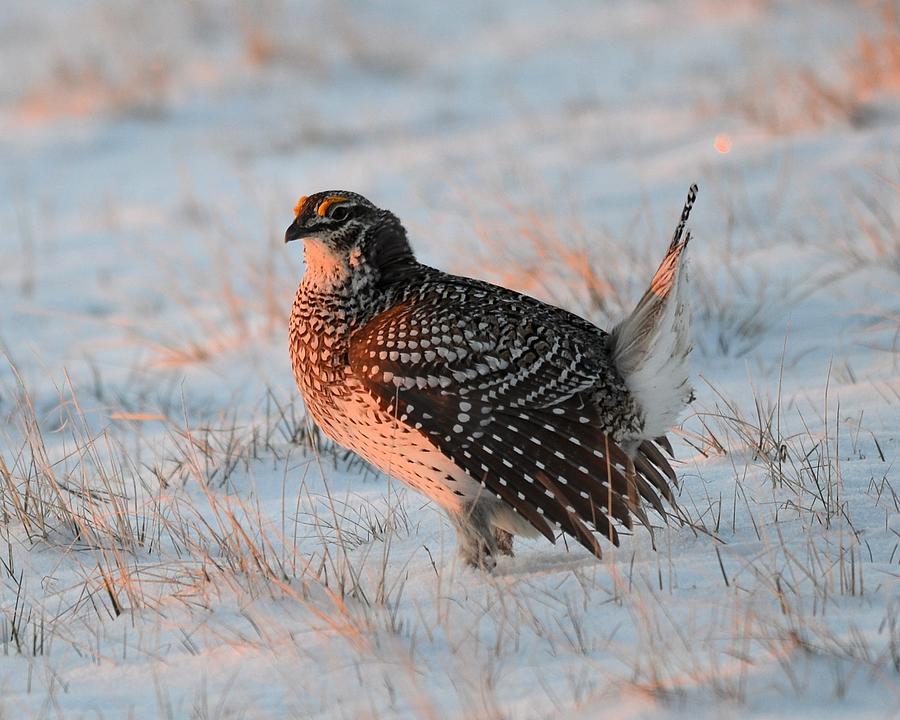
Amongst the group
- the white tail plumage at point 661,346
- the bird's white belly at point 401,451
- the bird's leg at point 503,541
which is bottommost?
the bird's leg at point 503,541

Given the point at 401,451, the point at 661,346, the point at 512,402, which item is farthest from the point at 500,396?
the point at 661,346

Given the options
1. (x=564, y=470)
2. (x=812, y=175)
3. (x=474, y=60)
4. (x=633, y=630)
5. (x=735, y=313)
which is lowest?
(x=633, y=630)

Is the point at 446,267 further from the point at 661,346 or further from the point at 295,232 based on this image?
the point at 661,346

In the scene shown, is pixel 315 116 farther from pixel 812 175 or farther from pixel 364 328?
pixel 364 328

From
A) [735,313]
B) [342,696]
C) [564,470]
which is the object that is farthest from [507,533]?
[735,313]

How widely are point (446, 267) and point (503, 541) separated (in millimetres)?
3581

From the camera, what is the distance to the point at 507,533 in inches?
152

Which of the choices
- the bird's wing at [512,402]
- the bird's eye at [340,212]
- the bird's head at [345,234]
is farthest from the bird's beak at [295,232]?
the bird's wing at [512,402]

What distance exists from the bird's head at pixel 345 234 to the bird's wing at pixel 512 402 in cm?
36

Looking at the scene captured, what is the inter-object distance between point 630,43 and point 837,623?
1116 cm

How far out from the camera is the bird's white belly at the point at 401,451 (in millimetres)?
3568

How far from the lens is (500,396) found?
355 cm

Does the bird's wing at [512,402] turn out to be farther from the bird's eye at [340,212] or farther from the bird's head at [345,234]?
the bird's eye at [340,212]

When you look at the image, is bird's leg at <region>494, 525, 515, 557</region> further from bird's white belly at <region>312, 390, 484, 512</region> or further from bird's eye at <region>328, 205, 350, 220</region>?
bird's eye at <region>328, 205, 350, 220</region>
